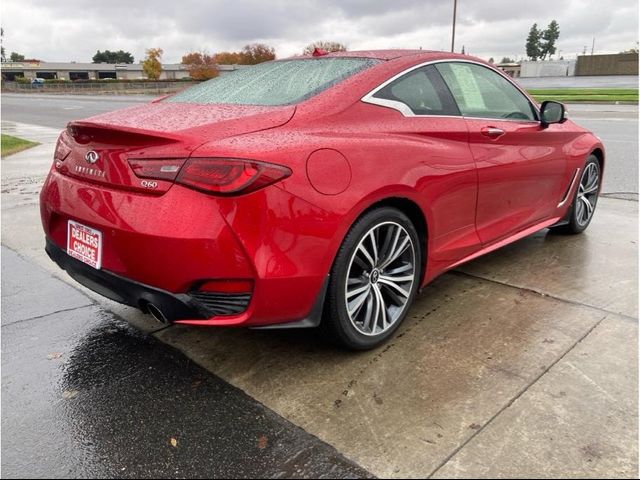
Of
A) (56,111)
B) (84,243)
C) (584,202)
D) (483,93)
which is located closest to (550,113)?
(483,93)

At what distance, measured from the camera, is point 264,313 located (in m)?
2.42

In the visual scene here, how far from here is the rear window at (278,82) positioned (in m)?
2.90

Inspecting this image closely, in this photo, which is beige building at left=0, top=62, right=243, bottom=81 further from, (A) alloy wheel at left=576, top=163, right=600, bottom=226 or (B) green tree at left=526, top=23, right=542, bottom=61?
(A) alloy wheel at left=576, top=163, right=600, bottom=226

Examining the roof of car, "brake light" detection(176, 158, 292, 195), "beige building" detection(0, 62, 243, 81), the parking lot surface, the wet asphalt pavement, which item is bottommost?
the wet asphalt pavement

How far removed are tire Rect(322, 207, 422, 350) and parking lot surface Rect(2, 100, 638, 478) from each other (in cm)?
14

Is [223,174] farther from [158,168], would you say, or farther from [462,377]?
[462,377]

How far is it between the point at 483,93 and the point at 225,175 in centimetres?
218

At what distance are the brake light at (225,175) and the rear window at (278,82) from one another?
0.64m

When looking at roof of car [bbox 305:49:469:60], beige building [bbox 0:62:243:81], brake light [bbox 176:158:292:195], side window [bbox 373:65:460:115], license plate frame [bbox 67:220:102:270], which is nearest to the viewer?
brake light [bbox 176:158:292:195]

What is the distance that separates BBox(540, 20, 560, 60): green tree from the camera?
108125mm

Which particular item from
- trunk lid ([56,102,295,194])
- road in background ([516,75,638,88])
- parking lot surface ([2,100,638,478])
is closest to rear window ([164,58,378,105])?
trunk lid ([56,102,295,194])

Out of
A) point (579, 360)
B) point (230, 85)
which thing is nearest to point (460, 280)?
point (579, 360)

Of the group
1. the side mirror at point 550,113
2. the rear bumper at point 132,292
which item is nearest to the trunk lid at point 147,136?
the rear bumper at point 132,292

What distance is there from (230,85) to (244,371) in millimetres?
1726
